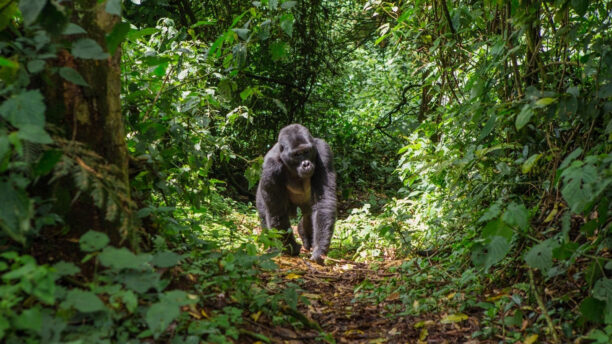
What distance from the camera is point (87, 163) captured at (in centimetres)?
190

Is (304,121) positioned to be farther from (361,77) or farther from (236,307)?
(236,307)

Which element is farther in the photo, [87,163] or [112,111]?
[112,111]

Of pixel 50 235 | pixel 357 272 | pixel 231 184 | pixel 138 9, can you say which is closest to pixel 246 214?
pixel 231 184

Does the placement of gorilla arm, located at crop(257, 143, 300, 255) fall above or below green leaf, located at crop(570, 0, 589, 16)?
below

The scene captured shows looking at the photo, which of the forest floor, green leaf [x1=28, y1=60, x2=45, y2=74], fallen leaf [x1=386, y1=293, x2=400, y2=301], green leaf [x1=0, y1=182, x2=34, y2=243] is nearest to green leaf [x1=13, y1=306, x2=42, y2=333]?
green leaf [x1=0, y1=182, x2=34, y2=243]

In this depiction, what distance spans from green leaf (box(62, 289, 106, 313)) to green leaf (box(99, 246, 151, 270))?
11cm

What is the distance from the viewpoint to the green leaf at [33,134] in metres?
1.45

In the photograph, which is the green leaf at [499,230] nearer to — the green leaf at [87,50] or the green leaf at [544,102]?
the green leaf at [544,102]

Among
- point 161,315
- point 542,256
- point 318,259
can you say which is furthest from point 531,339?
point 318,259

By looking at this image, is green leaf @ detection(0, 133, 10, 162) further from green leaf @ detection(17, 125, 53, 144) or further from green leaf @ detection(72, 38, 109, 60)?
green leaf @ detection(72, 38, 109, 60)

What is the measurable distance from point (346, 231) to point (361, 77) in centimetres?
637

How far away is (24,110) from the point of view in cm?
154

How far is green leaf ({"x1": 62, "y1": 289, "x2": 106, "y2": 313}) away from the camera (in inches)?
61.1

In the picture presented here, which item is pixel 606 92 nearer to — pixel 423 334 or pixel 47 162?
pixel 423 334
